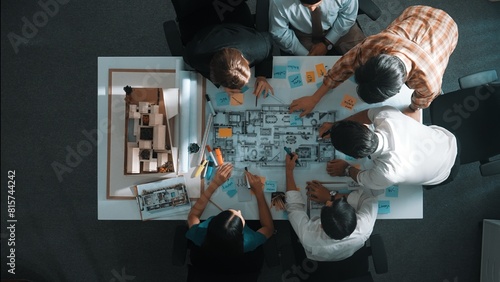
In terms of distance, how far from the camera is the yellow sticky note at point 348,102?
2049mm

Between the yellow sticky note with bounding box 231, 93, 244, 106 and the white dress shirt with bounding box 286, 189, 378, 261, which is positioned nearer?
the white dress shirt with bounding box 286, 189, 378, 261

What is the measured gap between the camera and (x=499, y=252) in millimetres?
2439

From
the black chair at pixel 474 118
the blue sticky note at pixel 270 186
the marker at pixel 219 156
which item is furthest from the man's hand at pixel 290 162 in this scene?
the black chair at pixel 474 118

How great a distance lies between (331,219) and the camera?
5.86ft

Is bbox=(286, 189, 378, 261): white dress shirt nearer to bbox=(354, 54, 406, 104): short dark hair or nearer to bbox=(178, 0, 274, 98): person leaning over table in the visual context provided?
bbox=(354, 54, 406, 104): short dark hair

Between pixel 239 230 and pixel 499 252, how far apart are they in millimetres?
1786

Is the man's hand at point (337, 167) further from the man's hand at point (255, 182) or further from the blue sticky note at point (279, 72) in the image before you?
the blue sticky note at point (279, 72)

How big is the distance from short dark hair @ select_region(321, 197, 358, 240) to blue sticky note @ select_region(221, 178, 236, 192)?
0.52m

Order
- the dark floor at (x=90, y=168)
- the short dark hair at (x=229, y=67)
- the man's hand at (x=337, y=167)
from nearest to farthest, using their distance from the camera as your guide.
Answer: the short dark hair at (x=229, y=67) < the man's hand at (x=337, y=167) < the dark floor at (x=90, y=168)

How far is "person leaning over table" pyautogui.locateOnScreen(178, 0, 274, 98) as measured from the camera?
1801 millimetres

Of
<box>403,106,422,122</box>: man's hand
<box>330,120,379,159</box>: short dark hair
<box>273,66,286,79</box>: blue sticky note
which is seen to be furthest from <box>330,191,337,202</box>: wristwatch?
<box>273,66,286,79</box>: blue sticky note

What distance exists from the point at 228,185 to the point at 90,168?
1357 mm

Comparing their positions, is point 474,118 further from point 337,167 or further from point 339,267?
point 339,267

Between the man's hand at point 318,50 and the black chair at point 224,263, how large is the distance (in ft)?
3.78
